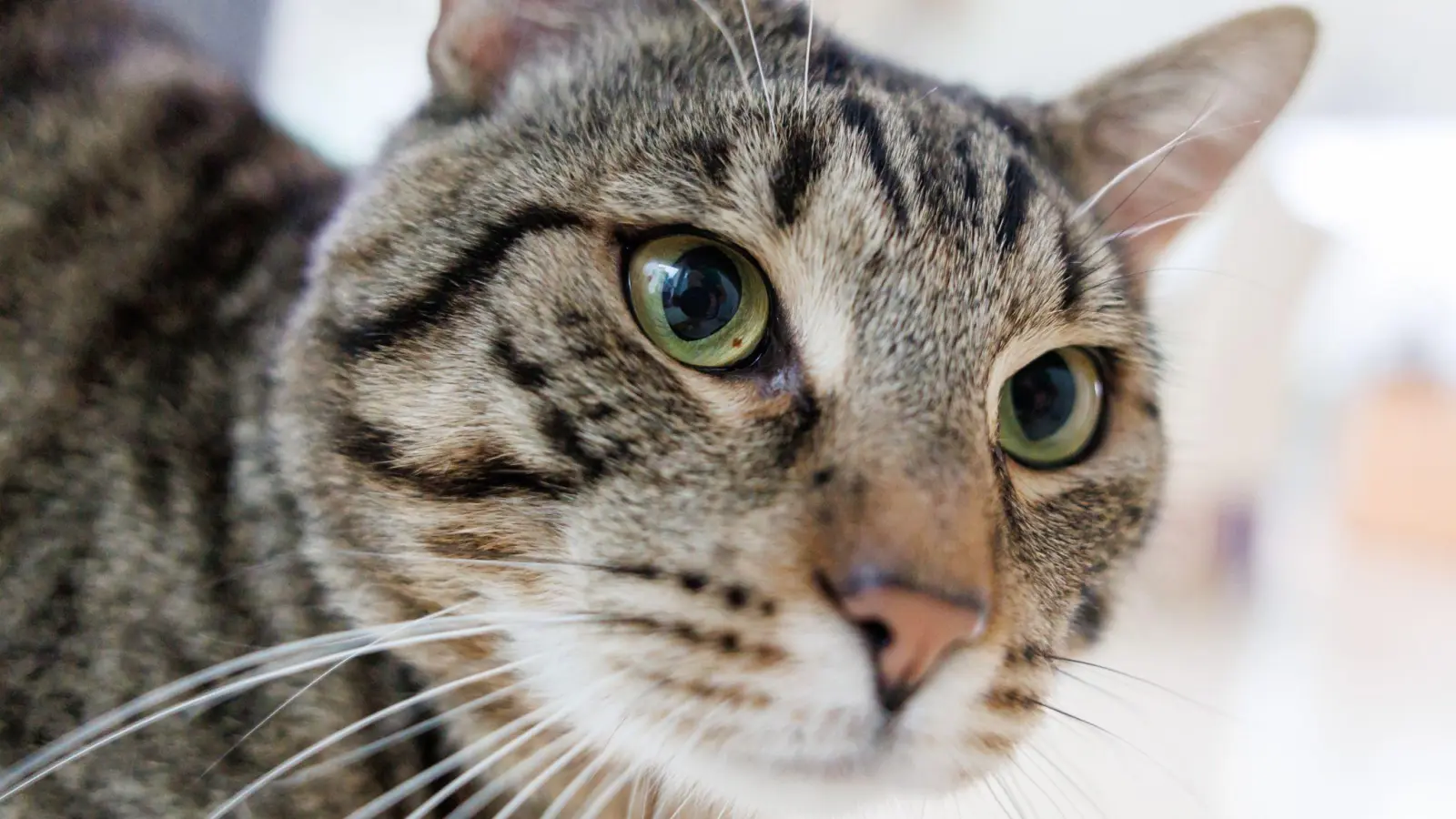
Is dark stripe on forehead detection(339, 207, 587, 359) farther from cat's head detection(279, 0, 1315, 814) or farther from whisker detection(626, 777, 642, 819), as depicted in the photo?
whisker detection(626, 777, 642, 819)

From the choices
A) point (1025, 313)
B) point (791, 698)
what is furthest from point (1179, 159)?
point (791, 698)

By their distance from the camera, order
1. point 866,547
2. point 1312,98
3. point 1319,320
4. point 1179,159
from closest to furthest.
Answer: point 866,547 < point 1179,159 < point 1312,98 < point 1319,320

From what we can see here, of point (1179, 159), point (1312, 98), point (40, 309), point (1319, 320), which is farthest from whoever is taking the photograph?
point (1319, 320)

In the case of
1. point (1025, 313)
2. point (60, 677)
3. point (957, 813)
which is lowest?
point (957, 813)

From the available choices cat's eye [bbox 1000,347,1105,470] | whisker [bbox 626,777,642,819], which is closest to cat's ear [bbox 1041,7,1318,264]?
cat's eye [bbox 1000,347,1105,470]

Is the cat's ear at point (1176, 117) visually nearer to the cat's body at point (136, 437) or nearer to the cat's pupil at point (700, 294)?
the cat's pupil at point (700, 294)

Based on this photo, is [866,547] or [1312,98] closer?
[866,547]

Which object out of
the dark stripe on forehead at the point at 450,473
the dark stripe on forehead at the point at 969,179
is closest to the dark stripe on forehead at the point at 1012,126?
the dark stripe on forehead at the point at 969,179

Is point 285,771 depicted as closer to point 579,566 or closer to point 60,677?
point 60,677
